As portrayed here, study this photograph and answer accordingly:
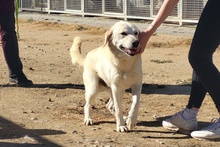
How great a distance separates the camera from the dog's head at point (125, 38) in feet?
14.6

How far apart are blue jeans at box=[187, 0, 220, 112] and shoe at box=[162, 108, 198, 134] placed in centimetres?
38

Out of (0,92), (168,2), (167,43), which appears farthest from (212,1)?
(167,43)

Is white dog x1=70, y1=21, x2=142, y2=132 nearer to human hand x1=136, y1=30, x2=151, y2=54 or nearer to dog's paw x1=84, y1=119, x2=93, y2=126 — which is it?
human hand x1=136, y1=30, x2=151, y2=54

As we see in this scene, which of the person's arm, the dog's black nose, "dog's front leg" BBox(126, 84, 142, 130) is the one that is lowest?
"dog's front leg" BBox(126, 84, 142, 130)

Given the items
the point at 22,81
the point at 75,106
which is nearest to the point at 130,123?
the point at 75,106

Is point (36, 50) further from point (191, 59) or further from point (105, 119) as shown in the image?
point (191, 59)

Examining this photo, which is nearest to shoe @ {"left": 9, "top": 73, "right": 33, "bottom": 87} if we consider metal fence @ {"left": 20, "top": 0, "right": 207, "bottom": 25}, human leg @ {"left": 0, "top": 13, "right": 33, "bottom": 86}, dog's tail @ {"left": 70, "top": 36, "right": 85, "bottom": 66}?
human leg @ {"left": 0, "top": 13, "right": 33, "bottom": 86}

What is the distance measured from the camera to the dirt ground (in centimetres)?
442

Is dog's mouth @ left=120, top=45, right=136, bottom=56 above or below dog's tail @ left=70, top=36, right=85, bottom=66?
above

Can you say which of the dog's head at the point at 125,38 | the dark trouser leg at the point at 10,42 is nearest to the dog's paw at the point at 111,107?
the dog's head at the point at 125,38

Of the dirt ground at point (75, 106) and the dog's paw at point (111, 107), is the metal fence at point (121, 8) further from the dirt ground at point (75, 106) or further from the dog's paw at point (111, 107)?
the dog's paw at point (111, 107)

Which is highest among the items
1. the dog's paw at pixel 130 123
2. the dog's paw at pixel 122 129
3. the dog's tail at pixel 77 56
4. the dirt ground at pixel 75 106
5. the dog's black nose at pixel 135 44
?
the dog's black nose at pixel 135 44

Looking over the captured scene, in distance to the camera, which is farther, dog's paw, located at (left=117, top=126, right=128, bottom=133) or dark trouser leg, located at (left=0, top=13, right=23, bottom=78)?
dark trouser leg, located at (left=0, top=13, right=23, bottom=78)

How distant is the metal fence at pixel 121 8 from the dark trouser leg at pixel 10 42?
7.41m
